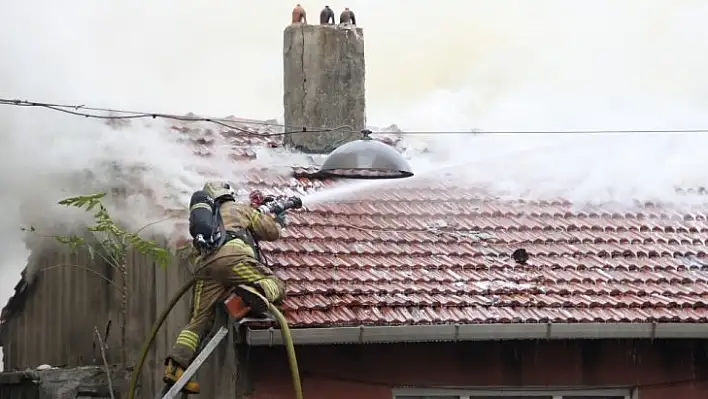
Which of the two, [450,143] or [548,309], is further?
[450,143]

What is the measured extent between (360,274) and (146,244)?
1647 millimetres

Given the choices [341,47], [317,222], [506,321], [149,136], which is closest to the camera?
[506,321]

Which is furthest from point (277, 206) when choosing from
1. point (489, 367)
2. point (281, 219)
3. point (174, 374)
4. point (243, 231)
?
point (489, 367)

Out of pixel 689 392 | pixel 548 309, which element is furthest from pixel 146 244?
pixel 689 392

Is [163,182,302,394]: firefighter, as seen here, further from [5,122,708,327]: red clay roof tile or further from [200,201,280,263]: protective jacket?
[5,122,708,327]: red clay roof tile

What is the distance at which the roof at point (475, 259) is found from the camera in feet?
34.9

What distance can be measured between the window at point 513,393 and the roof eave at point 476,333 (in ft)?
1.97

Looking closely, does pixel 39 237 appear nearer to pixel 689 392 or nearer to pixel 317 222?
pixel 317 222

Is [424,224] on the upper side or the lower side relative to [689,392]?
upper

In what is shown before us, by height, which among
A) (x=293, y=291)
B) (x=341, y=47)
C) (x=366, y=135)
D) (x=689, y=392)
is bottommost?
(x=689, y=392)

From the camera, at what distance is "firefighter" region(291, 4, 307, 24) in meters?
15.3

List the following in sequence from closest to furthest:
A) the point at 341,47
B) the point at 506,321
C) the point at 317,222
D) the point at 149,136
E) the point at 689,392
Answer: the point at 506,321 < the point at 689,392 < the point at 317,222 < the point at 149,136 < the point at 341,47

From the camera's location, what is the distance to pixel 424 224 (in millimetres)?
12430

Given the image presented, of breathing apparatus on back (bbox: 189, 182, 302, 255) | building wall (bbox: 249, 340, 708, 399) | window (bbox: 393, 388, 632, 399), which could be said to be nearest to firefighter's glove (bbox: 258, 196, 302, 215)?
breathing apparatus on back (bbox: 189, 182, 302, 255)
